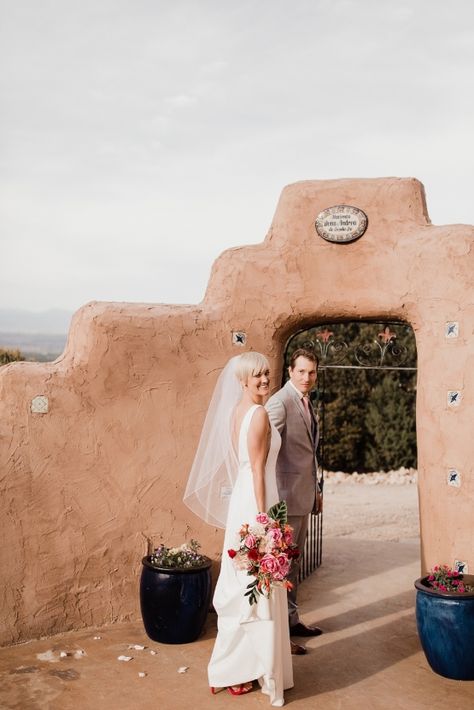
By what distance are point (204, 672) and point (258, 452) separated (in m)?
1.66

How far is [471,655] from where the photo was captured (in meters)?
4.72

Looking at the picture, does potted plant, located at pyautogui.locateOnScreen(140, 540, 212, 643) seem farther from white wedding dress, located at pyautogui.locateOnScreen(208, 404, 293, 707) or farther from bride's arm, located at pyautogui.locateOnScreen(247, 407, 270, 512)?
bride's arm, located at pyautogui.locateOnScreen(247, 407, 270, 512)

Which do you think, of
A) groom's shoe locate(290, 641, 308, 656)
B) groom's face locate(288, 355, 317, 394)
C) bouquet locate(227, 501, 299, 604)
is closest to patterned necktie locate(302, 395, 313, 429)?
groom's face locate(288, 355, 317, 394)

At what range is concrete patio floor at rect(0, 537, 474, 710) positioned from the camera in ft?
14.6

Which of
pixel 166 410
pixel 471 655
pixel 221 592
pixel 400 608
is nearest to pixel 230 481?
pixel 221 592

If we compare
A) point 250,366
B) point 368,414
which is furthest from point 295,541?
point 368,414

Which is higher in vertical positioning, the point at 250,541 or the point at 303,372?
the point at 303,372

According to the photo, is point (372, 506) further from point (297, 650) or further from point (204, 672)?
point (204, 672)

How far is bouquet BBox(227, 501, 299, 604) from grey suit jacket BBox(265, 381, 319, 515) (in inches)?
38.9

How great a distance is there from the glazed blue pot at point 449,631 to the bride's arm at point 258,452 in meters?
1.42

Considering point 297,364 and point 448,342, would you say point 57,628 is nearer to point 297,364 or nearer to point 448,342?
point 297,364

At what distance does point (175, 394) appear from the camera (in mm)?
5930

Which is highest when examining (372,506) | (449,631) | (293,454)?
(293,454)

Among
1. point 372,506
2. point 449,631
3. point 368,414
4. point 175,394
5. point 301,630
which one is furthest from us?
point 368,414
